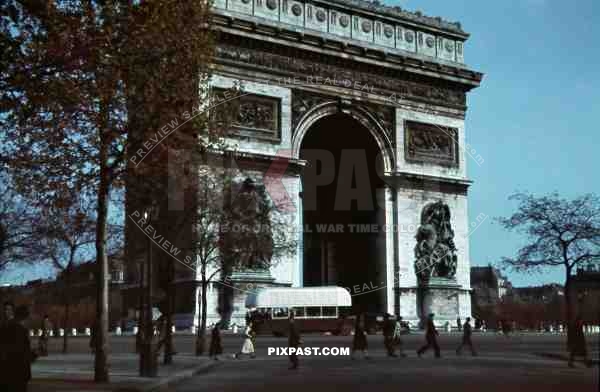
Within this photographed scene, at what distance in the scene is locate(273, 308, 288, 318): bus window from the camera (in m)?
46.4

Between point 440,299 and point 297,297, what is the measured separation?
27.5 feet

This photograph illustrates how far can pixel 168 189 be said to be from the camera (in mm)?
24719

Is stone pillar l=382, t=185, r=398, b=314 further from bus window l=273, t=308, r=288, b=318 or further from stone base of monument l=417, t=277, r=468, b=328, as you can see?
bus window l=273, t=308, r=288, b=318

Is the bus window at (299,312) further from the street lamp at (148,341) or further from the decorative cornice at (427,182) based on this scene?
the street lamp at (148,341)

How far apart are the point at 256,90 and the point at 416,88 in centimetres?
1031

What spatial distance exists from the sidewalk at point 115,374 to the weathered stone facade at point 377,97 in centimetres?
1436

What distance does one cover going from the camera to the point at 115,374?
73.8 feet

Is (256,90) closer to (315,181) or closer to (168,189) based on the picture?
(315,181)

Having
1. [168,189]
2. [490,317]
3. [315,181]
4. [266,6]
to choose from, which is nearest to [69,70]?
[168,189]

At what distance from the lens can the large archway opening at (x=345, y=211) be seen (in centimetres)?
5038

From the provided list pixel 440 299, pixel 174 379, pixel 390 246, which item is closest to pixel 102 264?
pixel 174 379

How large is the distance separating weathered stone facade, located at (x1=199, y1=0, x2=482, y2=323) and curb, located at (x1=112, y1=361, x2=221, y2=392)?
16748mm

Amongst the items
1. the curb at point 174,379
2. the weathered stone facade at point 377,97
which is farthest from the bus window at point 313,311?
the curb at point 174,379

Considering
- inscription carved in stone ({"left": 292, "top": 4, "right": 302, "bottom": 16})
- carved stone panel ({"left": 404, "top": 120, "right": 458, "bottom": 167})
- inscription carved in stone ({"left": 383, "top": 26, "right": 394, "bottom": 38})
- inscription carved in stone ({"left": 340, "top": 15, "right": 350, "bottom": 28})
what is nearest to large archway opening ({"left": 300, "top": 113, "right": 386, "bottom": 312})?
carved stone panel ({"left": 404, "top": 120, "right": 458, "bottom": 167})
